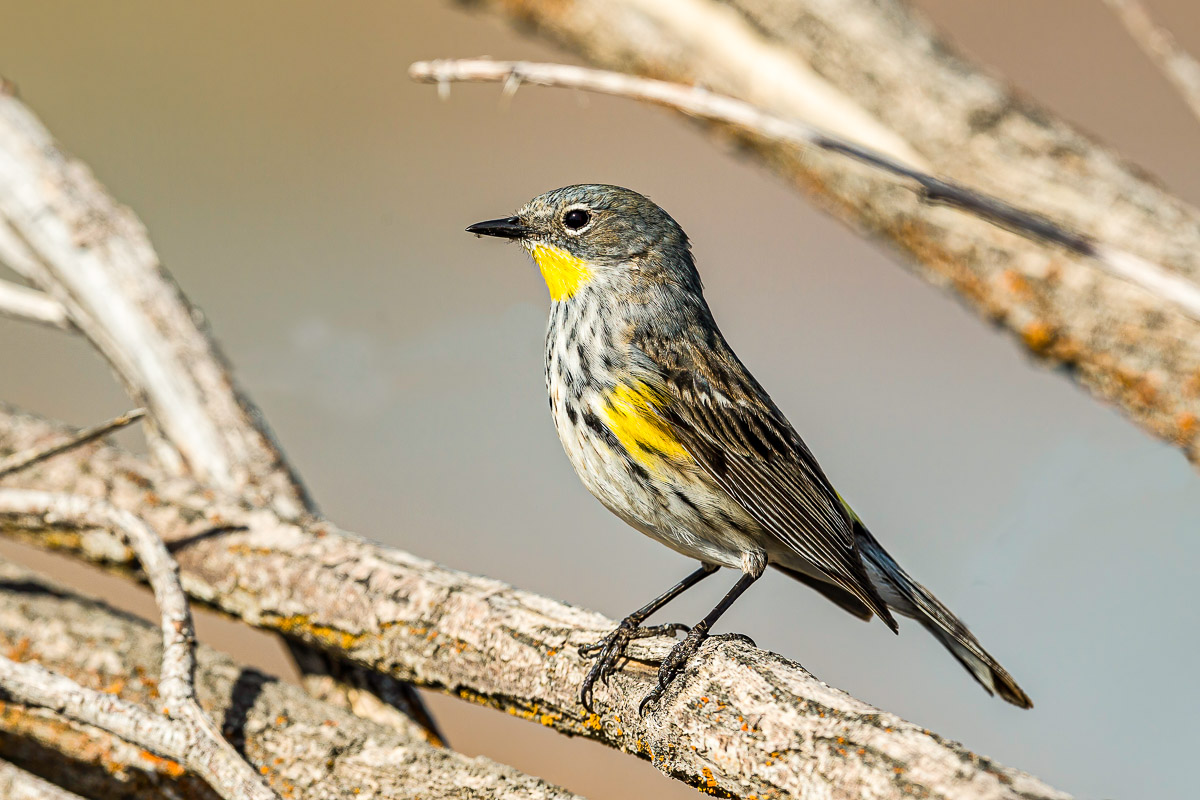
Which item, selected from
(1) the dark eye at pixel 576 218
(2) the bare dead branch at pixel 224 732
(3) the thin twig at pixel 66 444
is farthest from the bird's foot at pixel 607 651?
(3) the thin twig at pixel 66 444

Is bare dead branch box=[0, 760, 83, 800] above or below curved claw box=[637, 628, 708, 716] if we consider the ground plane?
below

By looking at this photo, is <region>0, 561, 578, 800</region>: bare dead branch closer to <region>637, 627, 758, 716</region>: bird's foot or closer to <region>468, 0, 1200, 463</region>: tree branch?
<region>637, 627, 758, 716</region>: bird's foot

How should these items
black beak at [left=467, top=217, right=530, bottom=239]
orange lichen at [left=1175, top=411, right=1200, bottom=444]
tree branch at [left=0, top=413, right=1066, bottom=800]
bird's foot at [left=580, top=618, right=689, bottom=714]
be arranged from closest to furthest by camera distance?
tree branch at [left=0, top=413, right=1066, bottom=800], bird's foot at [left=580, top=618, right=689, bottom=714], black beak at [left=467, top=217, right=530, bottom=239], orange lichen at [left=1175, top=411, right=1200, bottom=444]

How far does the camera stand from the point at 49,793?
8.34 ft

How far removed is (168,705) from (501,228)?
165cm

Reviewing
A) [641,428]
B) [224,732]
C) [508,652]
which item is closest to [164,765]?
[224,732]

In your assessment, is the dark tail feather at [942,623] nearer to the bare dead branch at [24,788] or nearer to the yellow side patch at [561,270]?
the yellow side patch at [561,270]

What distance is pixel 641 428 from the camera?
2768 mm

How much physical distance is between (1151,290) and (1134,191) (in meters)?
3.00

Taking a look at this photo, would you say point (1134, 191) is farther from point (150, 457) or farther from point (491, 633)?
point (150, 457)

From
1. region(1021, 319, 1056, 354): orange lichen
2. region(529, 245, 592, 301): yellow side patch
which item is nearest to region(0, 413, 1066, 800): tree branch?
region(529, 245, 592, 301): yellow side patch

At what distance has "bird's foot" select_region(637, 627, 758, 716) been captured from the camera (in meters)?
2.40

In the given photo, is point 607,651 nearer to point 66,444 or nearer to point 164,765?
point 164,765

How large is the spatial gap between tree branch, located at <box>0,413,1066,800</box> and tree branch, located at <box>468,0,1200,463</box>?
2.41 metres
